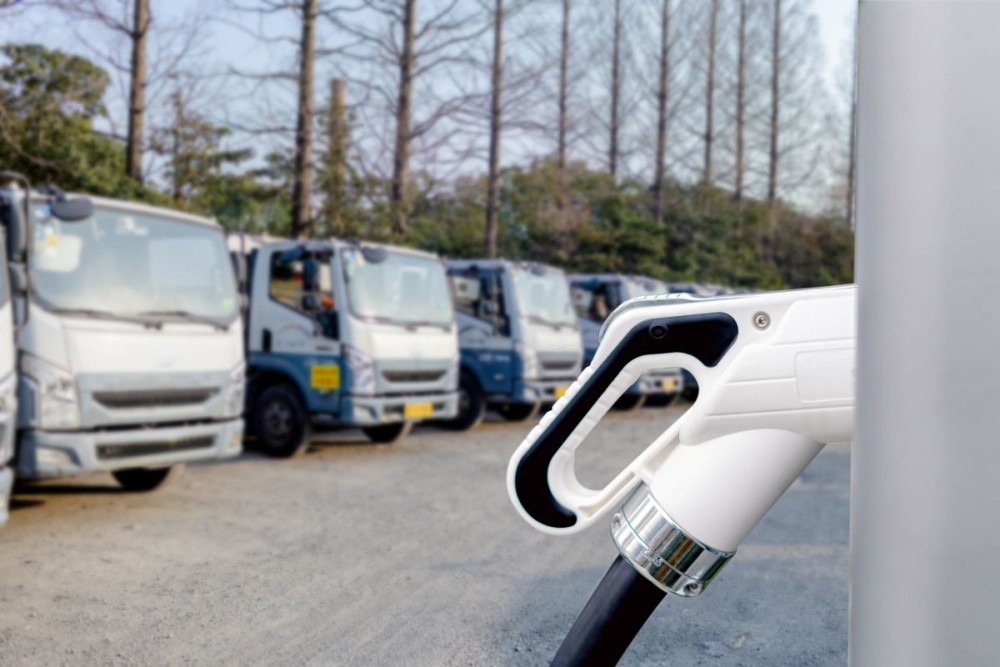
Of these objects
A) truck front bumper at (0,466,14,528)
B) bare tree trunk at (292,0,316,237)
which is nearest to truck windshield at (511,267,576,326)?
bare tree trunk at (292,0,316,237)

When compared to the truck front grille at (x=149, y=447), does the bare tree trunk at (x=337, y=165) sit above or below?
above

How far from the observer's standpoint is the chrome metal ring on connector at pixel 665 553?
1.24 meters

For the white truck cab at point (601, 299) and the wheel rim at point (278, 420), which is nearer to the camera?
the wheel rim at point (278, 420)

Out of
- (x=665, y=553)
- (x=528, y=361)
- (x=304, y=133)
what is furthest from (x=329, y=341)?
(x=665, y=553)

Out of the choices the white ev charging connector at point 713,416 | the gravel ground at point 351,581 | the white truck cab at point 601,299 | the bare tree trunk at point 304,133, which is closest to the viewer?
the white ev charging connector at point 713,416

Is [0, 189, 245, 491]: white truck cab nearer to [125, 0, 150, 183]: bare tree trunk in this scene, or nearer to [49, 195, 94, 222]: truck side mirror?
[49, 195, 94, 222]: truck side mirror

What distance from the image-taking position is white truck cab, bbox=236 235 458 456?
10227 millimetres

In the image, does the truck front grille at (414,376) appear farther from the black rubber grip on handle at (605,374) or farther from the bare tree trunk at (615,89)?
the bare tree trunk at (615,89)

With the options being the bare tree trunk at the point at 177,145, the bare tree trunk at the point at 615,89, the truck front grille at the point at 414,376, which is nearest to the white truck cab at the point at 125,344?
the truck front grille at the point at 414,376

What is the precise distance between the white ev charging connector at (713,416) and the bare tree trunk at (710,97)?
3545 cm

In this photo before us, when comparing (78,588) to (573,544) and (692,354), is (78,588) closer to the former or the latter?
(573,544)

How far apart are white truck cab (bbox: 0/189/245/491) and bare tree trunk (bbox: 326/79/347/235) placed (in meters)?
9.19

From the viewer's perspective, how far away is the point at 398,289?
1105cm

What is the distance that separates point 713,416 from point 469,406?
12.4 metres
